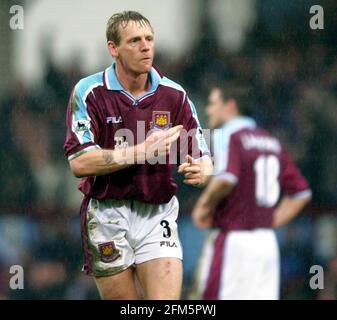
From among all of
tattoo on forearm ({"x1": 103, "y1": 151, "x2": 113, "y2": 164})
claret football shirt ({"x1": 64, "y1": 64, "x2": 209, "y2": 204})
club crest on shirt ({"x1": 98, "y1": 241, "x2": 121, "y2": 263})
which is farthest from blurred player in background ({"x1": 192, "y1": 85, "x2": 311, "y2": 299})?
tattoo on forearm ({"x1": 103, "y1": 151, "x2": 113, "y2": 164})

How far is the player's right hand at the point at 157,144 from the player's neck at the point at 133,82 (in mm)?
402

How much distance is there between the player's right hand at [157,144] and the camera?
486 cm

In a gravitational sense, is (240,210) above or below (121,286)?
above

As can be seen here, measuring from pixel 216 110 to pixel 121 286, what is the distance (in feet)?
6.21

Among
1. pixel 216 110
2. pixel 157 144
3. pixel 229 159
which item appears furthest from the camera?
pixel 216 110

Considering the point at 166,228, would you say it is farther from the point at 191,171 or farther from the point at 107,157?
the point at 107,157

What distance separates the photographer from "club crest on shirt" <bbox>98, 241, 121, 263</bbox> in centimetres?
512

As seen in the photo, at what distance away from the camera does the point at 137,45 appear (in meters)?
5.18

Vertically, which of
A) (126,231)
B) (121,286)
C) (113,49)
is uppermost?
(113,49)

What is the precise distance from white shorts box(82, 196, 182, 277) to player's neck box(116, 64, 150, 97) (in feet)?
1.87

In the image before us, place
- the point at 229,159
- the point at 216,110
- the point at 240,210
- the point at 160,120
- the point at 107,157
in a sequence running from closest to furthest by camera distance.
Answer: the point at 107,157, the point at 160,120, the point at 229,159, the point at 240,210, the point at 216,110

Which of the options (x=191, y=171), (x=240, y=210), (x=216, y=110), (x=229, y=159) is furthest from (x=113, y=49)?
(x=240, y=210)
